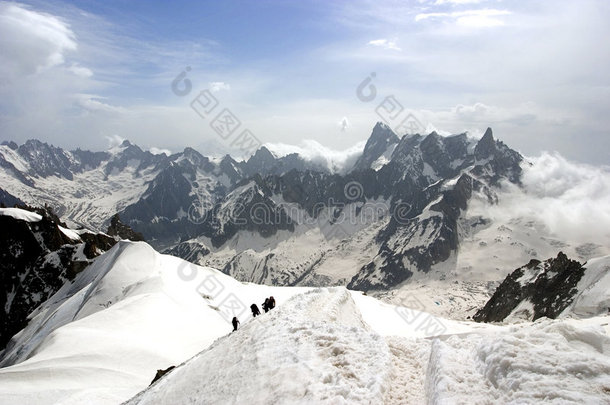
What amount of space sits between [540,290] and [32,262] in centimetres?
14615

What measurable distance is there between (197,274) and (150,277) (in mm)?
7801

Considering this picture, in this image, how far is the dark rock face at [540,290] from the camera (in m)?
103

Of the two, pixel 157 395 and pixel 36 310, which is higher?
pixel 157 395

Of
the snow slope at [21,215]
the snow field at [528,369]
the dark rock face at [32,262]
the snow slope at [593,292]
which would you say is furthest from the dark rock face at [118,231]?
the snow field at [528,369]

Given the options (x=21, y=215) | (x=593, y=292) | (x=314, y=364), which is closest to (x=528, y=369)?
(x=314, y=364)

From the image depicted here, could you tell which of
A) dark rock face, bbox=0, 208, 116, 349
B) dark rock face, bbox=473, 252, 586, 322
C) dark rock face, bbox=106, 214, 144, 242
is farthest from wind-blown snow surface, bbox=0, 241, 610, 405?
dark rock face, bbox=106, 214, 144, 242

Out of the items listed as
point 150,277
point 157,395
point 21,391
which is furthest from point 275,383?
point 150,277

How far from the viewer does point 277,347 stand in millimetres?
17047

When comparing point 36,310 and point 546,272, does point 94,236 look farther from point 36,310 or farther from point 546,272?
point 546,272

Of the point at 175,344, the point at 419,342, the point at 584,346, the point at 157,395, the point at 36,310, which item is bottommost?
the point at 36,310

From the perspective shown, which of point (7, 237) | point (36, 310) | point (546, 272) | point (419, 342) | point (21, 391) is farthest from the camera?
point (546, 272)

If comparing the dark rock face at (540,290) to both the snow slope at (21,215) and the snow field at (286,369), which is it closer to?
the snow field at (286,369)

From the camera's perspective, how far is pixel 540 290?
121125 millimetres

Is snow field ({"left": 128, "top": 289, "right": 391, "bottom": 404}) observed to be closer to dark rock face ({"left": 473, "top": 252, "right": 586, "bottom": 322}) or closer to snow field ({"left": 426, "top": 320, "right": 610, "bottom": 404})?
snow field ({"left": 426, "top": 320, "right": 610, "bottom": 404})
